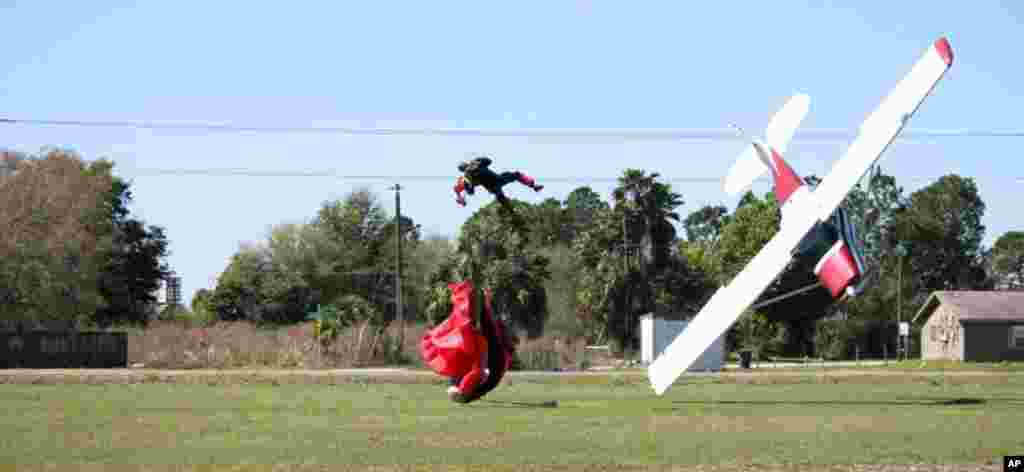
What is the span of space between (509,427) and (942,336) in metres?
72.6

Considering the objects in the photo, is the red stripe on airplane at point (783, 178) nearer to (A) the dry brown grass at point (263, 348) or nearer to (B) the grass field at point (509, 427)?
(B) the grass field at point (509, 427)

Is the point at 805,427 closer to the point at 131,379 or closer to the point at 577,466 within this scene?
the point at 577,466

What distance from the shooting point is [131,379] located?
5603cm

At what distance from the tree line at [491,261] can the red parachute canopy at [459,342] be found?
1581 centimetres

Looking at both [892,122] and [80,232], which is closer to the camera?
[892,122]

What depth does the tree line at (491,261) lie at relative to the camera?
8444 cm

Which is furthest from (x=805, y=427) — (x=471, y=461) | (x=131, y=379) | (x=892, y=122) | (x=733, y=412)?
(x=131, y=379)

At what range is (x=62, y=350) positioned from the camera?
76438 mm

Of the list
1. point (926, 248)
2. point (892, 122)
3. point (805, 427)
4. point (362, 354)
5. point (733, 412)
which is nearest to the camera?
point (805, 427)

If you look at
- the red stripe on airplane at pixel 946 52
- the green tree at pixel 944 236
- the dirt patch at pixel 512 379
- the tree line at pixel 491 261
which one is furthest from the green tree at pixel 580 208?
the red stripe on airplane at pixel 946 52

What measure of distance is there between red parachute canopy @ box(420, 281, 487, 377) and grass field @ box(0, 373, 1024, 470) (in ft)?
5.67

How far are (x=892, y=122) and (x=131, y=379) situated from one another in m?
34.5

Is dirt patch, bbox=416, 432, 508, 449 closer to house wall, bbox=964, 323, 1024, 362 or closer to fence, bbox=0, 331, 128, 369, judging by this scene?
fence, bbox=0, 331, 128, 369

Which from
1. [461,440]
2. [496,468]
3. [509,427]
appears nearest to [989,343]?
[509,427]
